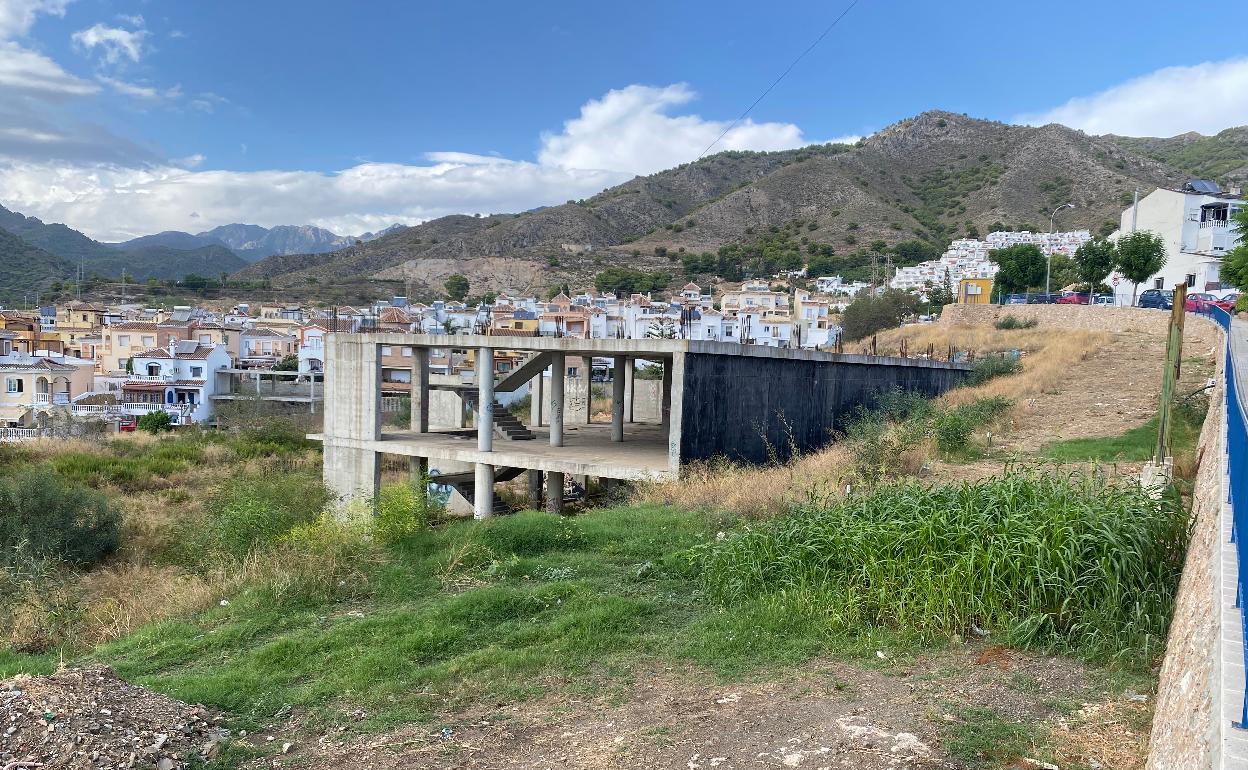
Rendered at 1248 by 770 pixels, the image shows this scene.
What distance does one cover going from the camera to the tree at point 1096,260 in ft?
120

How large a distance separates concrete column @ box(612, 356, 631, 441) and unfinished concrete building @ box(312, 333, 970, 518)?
5 centimetres

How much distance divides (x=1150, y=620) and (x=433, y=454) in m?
14.1

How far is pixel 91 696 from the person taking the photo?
4559mm

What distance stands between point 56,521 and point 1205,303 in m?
35.8

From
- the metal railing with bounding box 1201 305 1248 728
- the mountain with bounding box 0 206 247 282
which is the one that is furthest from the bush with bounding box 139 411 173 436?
the mountain with bounding box 0 206 247 282

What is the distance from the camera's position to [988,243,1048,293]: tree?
1647 inches

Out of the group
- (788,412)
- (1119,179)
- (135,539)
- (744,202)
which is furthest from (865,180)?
(135,539)

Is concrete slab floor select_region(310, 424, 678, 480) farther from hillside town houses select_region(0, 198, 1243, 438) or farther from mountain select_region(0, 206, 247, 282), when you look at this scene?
mountain select_region(0, 206, 247, 282)

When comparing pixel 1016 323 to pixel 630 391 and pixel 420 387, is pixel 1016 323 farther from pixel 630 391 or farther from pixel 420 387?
pixel 420 387

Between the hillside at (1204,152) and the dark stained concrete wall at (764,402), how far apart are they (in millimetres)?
68065

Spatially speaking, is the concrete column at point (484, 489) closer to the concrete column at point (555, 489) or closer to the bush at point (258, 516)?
the concrete column at point (555, 489)

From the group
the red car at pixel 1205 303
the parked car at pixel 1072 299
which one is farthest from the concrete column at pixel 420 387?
the parked car at pixel 1072 299

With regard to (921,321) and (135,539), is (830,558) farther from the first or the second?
(921,321)

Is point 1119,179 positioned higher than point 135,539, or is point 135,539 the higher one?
point 1119,179
